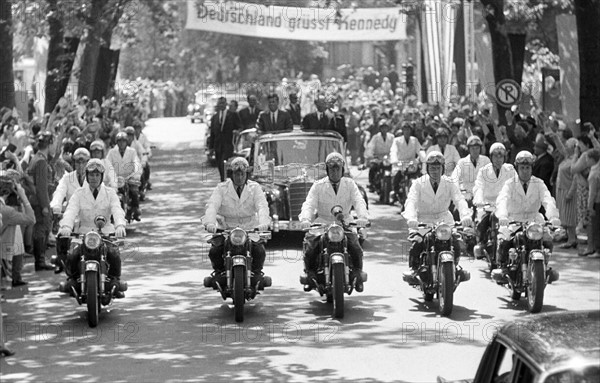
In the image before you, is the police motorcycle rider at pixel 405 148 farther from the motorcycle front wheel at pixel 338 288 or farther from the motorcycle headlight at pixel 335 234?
the motorcycle front wheel at pixel 338 288

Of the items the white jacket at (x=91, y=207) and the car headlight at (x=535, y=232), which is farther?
the white jacket at (x=91, y=207)

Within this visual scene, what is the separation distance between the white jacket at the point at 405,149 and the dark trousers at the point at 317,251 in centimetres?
1193

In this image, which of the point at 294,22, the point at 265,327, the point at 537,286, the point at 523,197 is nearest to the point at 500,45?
the point at 294,22

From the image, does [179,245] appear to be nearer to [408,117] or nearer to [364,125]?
[408,117]

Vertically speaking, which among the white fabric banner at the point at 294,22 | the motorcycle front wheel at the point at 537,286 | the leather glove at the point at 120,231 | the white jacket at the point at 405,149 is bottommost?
the motorcycle front wheel at the point at 537,286

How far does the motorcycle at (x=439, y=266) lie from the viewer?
552 inches

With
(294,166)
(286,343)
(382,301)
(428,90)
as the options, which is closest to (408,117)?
(428,90)

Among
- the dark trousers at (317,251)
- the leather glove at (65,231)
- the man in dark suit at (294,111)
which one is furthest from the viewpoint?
the man in dark suit at (294,111)

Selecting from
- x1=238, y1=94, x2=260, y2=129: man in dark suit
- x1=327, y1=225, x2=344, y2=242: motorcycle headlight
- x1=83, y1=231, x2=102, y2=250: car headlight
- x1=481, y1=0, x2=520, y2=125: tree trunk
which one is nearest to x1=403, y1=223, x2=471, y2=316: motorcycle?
x1=327, y1=225, x2=344, y2=242: motorcycle headlight

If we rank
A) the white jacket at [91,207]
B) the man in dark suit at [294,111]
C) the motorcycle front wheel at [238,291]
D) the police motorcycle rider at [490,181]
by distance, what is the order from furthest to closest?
the man in dark suit at [294,111] < the police motorcycle rider at [490,181] < the white jacket at [91,207] < the motorcycle front wheel at [238,291]

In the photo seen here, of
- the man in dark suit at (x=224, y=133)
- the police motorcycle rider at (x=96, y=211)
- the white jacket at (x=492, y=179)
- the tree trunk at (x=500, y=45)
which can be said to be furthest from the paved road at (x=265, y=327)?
the man in dark suit at (x=224, y=133)

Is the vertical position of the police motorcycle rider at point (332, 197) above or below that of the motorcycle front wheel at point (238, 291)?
above

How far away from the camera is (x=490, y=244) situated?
54.9ft

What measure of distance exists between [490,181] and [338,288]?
4294 mm
